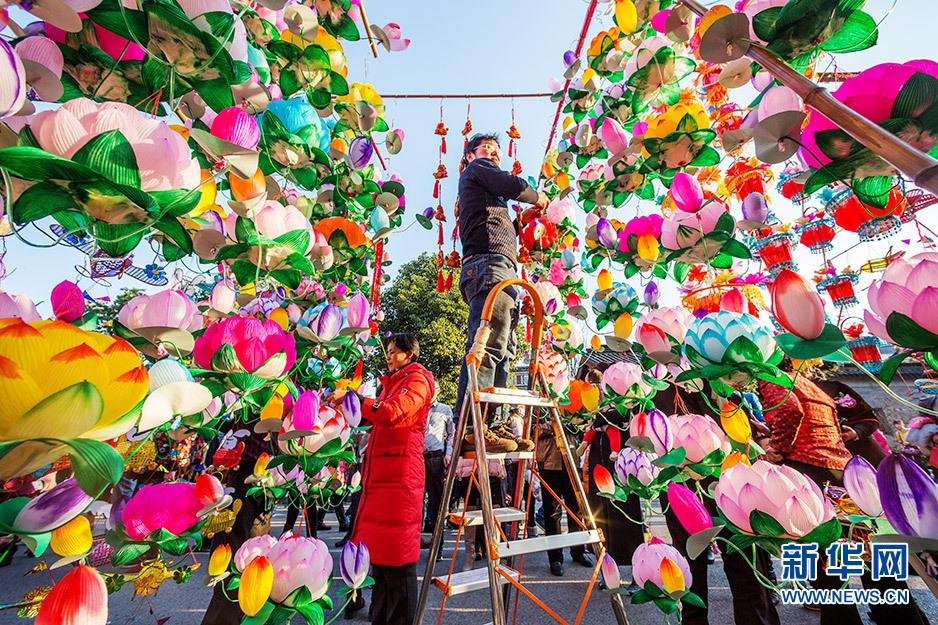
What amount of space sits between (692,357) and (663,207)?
0.66 meters

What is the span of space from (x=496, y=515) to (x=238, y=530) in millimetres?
1394

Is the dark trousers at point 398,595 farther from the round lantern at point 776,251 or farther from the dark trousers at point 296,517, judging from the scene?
the round lantern at point 776,251

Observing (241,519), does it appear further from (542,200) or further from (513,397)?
(542,200)

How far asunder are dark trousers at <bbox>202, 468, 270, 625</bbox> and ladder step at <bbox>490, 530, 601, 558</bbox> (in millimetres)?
1378

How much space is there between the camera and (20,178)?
1.33 feet

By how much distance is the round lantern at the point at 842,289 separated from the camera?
77.5 inches

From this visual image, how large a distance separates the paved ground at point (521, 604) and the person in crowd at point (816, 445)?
21.4 inches

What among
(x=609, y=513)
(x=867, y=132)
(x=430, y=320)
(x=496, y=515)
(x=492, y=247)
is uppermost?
(x=430, y=320)

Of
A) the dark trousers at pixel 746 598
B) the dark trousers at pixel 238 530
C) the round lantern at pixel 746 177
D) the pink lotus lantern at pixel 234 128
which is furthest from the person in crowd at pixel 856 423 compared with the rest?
the dark trousers at pixel 238 530

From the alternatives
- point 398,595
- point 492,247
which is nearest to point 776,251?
point 492,247

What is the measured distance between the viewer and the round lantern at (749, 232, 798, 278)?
4.29 ft

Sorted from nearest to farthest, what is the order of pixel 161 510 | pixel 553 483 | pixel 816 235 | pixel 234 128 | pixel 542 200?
pixel 234 128 → pixel 161 510 → pixel 816 235 → pixel 542 200 → pixel 553 483

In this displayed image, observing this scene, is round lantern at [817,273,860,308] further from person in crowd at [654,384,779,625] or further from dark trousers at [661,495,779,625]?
dark trousers at [661,495,779,625]

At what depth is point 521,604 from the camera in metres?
2.45
